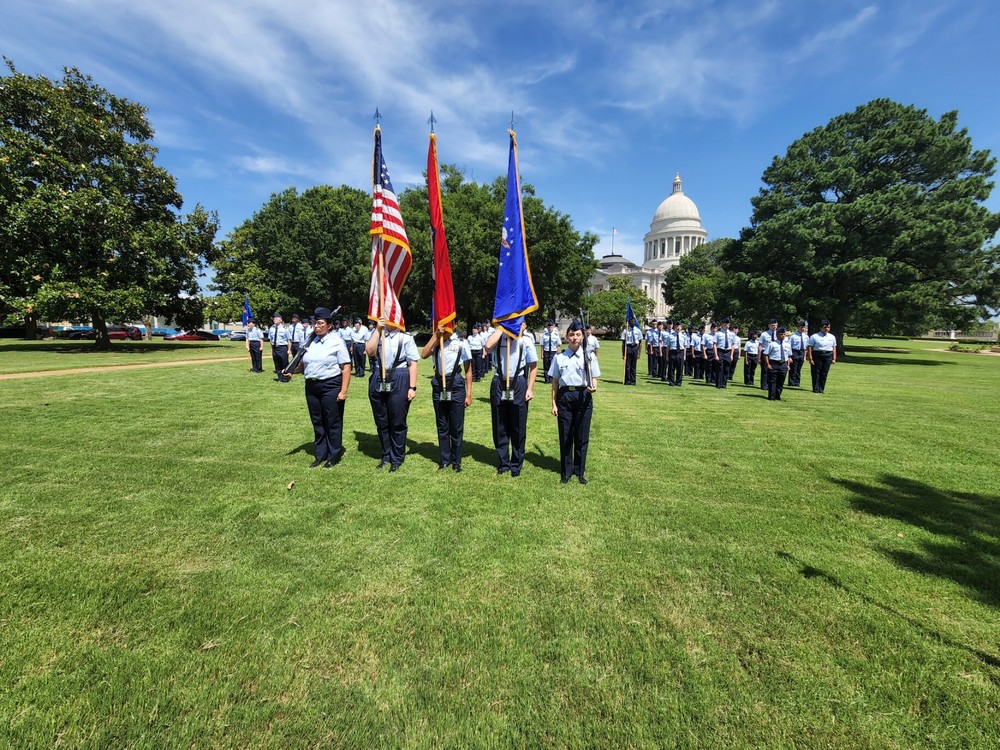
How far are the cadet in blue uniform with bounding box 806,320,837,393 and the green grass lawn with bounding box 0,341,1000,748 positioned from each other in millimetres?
7231

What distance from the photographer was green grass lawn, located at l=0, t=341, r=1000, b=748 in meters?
2.43

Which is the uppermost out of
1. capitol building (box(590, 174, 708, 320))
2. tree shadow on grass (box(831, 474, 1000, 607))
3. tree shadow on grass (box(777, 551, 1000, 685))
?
capitol building (box(590, 174, 708, 320))

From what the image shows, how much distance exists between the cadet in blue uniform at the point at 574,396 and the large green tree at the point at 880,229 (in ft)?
106

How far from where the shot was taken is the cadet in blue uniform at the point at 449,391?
6406 mm

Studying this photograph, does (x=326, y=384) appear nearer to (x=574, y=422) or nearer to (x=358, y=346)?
(x=574, y=422)

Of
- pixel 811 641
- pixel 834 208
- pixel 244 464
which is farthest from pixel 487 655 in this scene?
pixel 834 208

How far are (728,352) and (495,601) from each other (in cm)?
1428

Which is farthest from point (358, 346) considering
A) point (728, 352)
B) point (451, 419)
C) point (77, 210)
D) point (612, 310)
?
point (612, 310)

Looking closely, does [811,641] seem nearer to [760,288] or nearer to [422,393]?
[422,393]

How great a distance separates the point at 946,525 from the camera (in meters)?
4.71

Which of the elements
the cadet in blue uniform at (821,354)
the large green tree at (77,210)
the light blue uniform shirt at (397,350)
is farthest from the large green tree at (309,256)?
the light blue uniform shirt at (397,350)

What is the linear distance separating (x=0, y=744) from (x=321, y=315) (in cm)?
484

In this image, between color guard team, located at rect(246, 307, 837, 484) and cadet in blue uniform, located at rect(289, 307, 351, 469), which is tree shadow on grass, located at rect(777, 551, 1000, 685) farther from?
cadet in blue uniform, located at rect(289, 307, 351, 469)

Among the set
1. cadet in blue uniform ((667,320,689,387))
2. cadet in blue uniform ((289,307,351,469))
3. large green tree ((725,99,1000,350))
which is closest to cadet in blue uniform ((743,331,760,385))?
cadet in blue uniform ((667,320,689,387))
